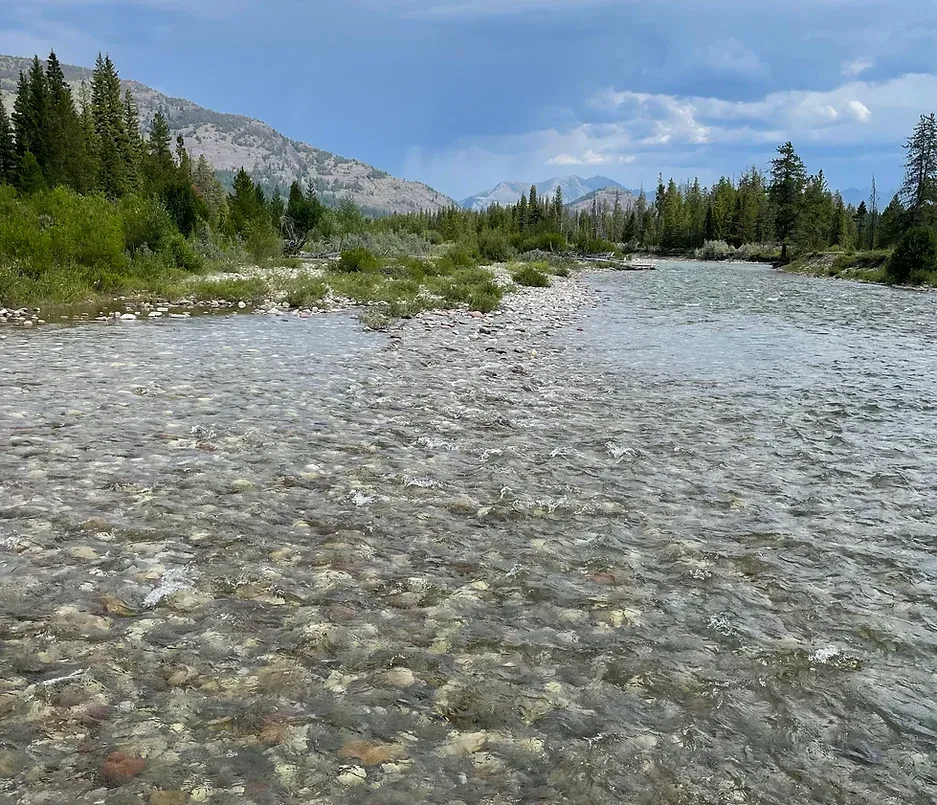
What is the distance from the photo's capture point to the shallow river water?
9.95ft

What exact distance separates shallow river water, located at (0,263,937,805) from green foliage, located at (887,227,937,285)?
40.1 meters

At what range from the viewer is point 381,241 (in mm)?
58625

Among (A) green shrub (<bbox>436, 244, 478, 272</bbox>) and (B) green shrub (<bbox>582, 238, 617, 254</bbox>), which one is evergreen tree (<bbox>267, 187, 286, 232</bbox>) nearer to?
(A) green shrub (<bbox>436, 244, 478, 272</bbox>)

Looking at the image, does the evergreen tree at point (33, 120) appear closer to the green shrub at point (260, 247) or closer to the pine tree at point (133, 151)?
the pine tree at point (133, 151)

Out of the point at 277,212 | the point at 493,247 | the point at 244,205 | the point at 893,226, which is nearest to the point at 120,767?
the point at 493,247

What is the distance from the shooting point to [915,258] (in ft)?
142

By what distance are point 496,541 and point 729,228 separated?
12481 centimetres

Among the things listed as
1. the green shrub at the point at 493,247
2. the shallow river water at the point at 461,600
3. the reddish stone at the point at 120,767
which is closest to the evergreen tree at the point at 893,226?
the green shrub at the point at 493,247

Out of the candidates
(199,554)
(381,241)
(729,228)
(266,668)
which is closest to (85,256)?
(199,554)

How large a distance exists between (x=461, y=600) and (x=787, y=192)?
292ft

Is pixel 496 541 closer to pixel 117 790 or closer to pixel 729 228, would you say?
pixel 117 790

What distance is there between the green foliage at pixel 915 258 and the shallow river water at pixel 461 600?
4011 centimetres

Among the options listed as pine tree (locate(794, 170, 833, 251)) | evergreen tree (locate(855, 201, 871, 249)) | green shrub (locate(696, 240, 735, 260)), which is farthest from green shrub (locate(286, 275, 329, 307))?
evergreen tree (locate(855, 201, 871, 249))

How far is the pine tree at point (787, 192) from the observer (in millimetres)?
79125
